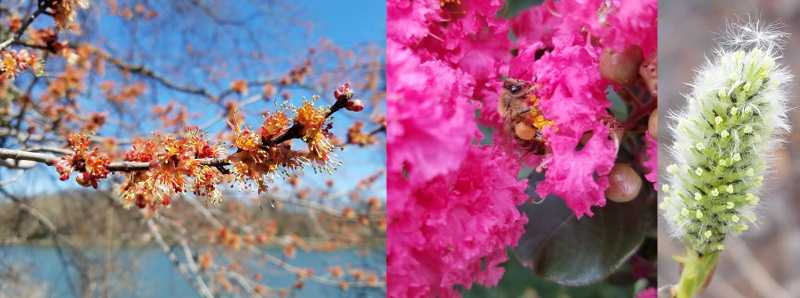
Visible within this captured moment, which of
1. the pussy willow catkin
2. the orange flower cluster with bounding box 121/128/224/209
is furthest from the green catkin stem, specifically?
the orange flower cluster with bounding box 121/128/224/209

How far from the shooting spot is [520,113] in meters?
0.97

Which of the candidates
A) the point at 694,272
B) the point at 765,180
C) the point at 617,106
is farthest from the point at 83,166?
the point at 765,180

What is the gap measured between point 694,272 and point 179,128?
91 cm

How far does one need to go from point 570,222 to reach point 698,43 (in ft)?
1.19

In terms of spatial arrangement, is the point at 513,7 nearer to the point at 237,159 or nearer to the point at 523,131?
the point at 523,131

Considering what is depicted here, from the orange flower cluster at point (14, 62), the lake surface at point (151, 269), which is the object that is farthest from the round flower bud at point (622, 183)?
the orange flower cluster at point (14, 62)

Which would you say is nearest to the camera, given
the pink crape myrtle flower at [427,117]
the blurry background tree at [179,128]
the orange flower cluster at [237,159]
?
the orange flower cluster at [237,159]

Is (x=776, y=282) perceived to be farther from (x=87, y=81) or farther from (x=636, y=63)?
(x=87, y=81)

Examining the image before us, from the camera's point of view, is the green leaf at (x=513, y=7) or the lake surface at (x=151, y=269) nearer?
the green leaf at (x=513, y=7)

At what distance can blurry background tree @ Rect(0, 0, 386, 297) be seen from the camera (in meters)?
1.21

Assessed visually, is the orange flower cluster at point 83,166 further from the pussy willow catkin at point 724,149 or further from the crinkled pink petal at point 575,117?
the pussy willow catkin at point 724,149

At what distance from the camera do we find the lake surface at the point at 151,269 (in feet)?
4.09

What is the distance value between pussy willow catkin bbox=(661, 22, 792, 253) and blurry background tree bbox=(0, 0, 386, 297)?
548 mm

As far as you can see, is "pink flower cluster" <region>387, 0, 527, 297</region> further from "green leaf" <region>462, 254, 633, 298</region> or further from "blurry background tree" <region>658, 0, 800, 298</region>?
"blurry background tree" <region>658, 0, 800, 298</region>
